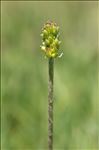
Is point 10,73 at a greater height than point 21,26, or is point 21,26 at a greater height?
point 21,26

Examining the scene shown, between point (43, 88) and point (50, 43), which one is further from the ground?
point (50, 43)

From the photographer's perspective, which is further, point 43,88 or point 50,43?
point 43,88

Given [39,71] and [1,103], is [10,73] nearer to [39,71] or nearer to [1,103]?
[39,71]

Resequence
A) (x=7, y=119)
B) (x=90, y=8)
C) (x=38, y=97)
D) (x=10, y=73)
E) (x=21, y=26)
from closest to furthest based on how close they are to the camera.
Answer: (x=7, y=119) < (x=38, y=97) < (x=10, y=73) < (x=21, y=26) < (x=90, y=8)

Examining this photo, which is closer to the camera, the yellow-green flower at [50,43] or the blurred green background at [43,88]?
the yellow-green flower at [50,43]

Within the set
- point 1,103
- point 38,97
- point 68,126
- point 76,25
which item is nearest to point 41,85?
point 38,97

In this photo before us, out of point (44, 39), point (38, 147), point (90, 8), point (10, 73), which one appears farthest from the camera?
point (90, 8)

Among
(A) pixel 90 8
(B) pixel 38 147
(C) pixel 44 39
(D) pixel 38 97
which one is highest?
(A) pixel 90 8

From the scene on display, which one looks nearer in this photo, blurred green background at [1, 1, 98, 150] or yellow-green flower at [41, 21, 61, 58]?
yellow-green flower at [41, 21, 61, 58]
